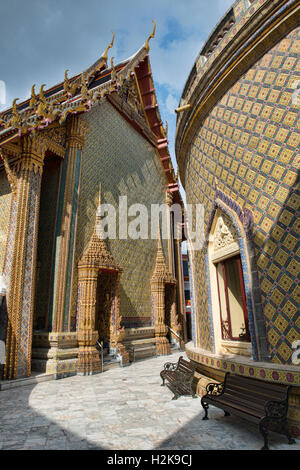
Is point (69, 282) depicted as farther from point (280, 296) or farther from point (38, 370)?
point (280, 296)

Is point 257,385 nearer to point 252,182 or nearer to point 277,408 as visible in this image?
point 277,408

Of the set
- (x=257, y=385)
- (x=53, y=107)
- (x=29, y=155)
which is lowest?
(x=257, y=385)

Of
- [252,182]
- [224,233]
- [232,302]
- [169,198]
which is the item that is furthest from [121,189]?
[252,182]

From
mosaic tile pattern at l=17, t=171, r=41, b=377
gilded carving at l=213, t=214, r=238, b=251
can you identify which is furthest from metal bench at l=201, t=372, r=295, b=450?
mosaic tile pattern at l=17, t=171, r=41, b=377

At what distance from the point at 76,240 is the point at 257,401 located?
6355mm

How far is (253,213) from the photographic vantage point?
396 centimetres

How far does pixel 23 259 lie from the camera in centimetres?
679

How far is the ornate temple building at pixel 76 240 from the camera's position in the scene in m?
6.92

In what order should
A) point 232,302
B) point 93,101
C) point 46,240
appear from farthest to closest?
point 93,101, point 46,240, point 232,302

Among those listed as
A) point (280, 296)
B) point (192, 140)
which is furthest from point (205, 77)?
point (280, 296)

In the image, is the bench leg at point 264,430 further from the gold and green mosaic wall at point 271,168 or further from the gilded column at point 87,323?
the gilded column at point 87,323

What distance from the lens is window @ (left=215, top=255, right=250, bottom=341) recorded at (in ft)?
15.5

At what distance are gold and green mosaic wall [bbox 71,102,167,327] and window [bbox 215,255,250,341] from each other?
420 cm
